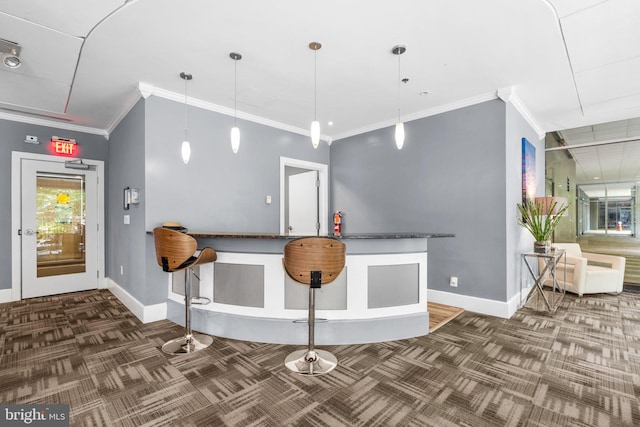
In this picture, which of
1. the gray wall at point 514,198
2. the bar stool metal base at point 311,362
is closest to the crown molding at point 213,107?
the gray wall at point 514,198

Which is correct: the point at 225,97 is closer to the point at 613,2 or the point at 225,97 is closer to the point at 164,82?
the point at 164,82

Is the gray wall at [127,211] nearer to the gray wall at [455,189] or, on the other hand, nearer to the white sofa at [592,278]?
the gray wall at [455,189]

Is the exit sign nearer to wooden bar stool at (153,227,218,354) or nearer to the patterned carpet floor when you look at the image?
the patterned carpet floor

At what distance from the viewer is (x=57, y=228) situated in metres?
4.79

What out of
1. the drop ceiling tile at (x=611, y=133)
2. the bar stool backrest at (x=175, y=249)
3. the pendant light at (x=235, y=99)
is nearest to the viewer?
the bar stool backrest at (x=175, y=249)

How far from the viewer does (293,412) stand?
188cm

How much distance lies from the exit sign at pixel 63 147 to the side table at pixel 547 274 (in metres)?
7.07

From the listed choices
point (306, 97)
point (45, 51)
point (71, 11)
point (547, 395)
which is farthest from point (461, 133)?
point (45, 51)

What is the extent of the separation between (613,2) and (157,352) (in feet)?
15.3

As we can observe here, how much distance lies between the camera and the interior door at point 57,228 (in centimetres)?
453

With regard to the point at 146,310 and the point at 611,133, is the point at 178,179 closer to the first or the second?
the point at 146,310

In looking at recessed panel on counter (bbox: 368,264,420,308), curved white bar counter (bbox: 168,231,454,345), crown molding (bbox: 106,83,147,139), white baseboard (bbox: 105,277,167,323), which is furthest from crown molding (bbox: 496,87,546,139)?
white baseboard (bbox: 105,277,167,323)

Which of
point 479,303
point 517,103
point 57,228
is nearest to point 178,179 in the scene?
point 57,228

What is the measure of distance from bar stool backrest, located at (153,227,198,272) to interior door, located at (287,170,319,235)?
3083mm
